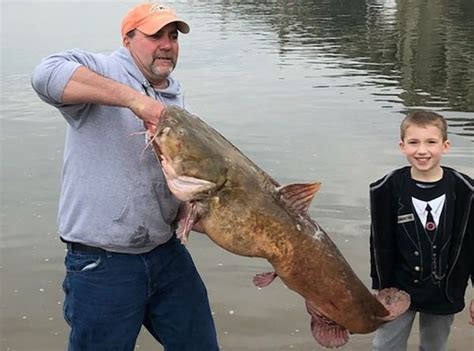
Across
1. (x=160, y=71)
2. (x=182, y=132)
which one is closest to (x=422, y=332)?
(x=182, y=132)

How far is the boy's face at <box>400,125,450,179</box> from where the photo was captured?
3820mm

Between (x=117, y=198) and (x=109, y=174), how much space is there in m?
0.13

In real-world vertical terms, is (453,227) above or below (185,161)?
below

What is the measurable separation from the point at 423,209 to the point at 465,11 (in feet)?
126

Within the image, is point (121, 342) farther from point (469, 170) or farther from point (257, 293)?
point (469, 170)

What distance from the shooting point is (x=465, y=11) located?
127 ft

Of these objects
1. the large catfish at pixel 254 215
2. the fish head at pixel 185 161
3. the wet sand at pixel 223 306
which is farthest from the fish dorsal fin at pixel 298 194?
the wet sand at pixel 223 306

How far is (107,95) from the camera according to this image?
3031 mm

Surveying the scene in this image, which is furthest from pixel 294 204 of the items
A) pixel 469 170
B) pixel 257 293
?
pixel 469 170

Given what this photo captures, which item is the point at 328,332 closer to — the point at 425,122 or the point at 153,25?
the point at 425,122

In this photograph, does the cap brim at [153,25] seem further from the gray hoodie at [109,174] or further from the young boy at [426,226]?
the young boy at [426,226]

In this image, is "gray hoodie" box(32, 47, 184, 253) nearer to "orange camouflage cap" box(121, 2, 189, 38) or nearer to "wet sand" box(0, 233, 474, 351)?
"orange camouflage cap" box(121, 2, 189, 38)

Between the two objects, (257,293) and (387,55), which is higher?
(257,293)

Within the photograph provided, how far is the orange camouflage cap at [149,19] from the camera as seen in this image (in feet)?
11.0
